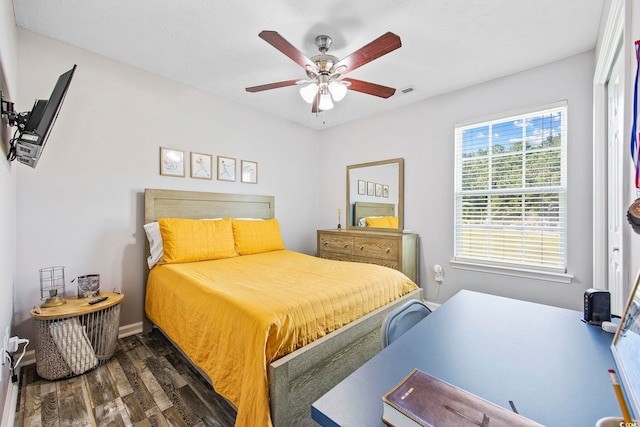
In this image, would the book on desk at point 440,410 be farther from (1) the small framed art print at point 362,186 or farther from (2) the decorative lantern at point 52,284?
(1) the small framed art print at point 362,186

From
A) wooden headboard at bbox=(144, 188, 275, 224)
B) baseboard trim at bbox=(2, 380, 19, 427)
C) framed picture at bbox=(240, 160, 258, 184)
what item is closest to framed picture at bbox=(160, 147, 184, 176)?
wooden headboard at bbox=(144, 188, 275, 224)

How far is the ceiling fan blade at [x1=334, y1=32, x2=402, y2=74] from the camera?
1.65m

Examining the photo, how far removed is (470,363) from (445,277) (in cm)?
262

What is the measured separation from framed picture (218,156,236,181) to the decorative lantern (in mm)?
1731

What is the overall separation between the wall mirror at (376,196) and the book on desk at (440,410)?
308cm

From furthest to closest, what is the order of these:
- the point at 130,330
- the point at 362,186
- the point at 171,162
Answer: the point at 362,186 < the point at 171,162 < the point at 130,330

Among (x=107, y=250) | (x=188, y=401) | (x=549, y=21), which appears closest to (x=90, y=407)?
(x=188, y=401)

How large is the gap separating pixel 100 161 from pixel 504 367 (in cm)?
324

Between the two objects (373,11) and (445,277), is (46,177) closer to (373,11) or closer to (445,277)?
(373,11)

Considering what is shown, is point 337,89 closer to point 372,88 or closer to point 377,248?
point 372,88

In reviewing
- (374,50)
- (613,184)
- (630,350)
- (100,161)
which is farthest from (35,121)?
(613,184)

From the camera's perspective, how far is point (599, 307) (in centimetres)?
112

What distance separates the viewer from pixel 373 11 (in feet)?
6.37

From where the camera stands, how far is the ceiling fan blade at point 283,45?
1.62m
